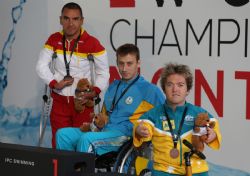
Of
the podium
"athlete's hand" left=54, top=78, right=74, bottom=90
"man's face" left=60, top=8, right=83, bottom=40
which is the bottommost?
the podium

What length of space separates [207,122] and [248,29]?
1501 mm

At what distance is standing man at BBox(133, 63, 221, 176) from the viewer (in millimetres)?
3342

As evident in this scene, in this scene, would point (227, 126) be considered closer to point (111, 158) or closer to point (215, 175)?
point (215, 175)

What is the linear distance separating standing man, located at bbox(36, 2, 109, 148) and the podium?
96.2 inches

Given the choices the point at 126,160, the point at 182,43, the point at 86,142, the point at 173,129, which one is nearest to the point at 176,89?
the point at 173,129

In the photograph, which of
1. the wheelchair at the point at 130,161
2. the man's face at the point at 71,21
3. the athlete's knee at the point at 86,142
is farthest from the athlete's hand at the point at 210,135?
the man's face at the point at 71,21

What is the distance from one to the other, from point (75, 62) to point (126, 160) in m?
1.24

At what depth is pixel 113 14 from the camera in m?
5.36

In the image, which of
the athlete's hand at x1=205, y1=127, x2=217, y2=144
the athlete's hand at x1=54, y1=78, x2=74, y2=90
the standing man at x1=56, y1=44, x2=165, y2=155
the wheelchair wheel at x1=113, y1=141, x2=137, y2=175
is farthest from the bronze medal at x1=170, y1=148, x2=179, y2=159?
the athlete's hand at x1=54, y1=78, x2=74, y2=90

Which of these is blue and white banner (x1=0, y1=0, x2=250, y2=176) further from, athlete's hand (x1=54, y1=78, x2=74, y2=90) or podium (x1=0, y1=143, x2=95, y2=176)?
podium (x1=0, y1=143, x2=95, y2=176)

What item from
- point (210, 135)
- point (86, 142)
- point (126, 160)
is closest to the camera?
point (210, 135)

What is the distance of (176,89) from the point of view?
11.1ft

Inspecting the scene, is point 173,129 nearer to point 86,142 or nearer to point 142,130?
point 142,130

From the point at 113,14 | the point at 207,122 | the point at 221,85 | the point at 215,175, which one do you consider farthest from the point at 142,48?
the point at 207,122
